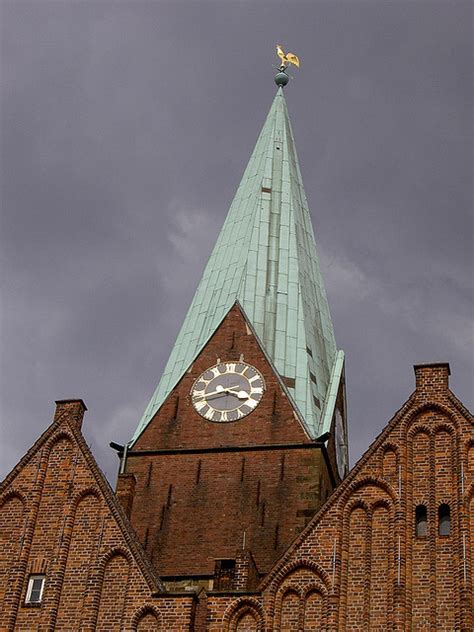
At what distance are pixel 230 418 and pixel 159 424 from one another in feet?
5.69

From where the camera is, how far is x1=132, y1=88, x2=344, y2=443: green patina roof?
33375mm

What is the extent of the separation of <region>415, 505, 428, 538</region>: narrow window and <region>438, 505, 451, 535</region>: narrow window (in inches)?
9.3

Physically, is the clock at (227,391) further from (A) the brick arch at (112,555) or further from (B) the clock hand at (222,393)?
(A) the brick arch at (112,555)

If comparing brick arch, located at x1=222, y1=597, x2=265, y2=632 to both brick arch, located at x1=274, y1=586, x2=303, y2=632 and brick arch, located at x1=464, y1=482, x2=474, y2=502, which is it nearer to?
brick arch, located at x1=274, y1=586, x2=303, y2=632

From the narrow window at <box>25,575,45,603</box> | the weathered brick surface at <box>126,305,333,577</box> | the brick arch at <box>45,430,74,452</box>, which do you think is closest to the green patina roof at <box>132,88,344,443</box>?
the weathered brick surface at <box>126,305,333,577</box>

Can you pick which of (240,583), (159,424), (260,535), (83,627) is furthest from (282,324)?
(83,627)

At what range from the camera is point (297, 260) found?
120 ft

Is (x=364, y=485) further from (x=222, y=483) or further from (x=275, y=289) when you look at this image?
(x=275, y=289)

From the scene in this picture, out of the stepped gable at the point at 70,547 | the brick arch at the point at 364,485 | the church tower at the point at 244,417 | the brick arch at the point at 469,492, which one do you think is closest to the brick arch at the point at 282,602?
the stepped gable at the point at 70,547

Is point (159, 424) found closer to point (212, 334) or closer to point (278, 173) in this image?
point (212, 334)

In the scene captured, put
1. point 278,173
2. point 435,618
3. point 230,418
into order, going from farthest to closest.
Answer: point 278,173 → point 230,418 → point 435,618

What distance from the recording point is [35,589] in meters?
24.2

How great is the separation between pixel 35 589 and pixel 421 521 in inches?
265

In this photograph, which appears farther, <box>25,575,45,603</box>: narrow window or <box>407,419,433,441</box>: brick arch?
<box>407,419,433,441</box>: brick arch
